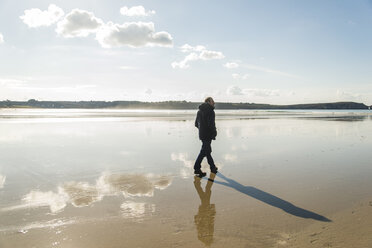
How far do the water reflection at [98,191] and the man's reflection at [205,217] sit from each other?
1143 mm

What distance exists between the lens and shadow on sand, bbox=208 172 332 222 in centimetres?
558

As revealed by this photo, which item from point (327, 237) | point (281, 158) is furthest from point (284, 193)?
point (281, 158)

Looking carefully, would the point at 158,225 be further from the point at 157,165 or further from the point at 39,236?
the point at 157,165

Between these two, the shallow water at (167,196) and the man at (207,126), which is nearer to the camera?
the shallow water at (167,196)

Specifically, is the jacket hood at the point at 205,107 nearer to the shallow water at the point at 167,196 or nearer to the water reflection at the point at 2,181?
the shallow water at the point at 167,196

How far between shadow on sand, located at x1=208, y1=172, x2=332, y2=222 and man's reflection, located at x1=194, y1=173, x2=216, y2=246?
2.67 ft

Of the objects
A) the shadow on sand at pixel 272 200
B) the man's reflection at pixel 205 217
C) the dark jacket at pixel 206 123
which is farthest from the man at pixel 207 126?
the man's reflection at pixel 205 217

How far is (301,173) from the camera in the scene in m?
8.99

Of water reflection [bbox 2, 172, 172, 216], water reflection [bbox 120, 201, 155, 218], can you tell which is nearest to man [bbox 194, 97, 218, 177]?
water reflection [bbox 2, 172, 172, 216]

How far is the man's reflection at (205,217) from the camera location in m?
4.69

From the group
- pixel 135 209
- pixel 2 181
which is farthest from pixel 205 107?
pixel 2 181

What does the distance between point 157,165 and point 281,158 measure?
510cm

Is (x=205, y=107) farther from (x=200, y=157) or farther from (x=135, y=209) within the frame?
(x=135, y=209)

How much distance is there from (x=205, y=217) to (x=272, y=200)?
1886 millimetres
